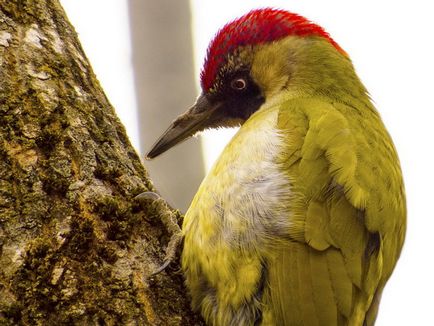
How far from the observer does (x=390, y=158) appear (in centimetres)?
282

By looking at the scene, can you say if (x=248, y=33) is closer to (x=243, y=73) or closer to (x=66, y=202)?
(x=243, y=73)

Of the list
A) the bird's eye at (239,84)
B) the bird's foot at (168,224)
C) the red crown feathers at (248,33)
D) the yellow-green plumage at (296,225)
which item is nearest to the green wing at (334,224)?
the yellow-green plumage at (296,225)

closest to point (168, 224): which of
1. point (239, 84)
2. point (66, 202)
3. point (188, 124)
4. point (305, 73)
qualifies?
point (66, 202)

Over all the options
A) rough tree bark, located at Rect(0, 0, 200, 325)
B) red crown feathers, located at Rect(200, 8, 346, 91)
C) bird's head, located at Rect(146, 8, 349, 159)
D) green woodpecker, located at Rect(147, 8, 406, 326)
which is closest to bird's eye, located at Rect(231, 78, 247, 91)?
bird's head, located at Rect(146, 8, 349, 159)

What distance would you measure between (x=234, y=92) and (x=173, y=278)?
120 cm

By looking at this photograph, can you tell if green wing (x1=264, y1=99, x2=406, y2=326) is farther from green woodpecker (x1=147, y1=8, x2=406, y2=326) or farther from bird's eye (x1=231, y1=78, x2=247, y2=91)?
bird's eye (x1=231, y1=78, x2=247, y2=91)

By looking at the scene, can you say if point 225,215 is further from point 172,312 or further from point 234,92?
point 234,92

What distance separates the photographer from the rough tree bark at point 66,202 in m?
1.99

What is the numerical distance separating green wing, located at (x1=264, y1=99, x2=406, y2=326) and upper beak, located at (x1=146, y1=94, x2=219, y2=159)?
1.88 ft

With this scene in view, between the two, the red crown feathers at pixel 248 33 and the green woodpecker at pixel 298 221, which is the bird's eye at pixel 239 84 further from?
the green woodpecker at pixel 298 221

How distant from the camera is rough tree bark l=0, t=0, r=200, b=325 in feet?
6.52

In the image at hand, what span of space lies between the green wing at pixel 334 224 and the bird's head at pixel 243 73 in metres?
0.45

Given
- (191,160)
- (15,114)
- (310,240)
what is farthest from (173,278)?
(191,160)

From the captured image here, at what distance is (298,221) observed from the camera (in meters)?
2.36
